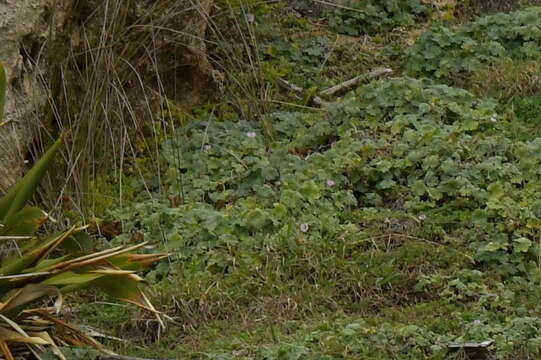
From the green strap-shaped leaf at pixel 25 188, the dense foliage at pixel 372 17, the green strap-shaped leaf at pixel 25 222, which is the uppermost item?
the green strap-shaped leaf at pixel 25 188

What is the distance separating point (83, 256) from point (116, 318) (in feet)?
2.35

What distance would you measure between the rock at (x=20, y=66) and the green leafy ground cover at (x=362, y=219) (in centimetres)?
76

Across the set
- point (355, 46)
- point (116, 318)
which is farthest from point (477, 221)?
point (355, 46)

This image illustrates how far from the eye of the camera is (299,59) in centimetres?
1035

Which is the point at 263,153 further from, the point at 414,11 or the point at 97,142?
the point at 414,11

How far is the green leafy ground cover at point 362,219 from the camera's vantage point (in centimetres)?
640

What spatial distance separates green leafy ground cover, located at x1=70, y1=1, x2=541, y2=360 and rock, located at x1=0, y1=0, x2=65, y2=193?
76 cm

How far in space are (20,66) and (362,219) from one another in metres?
2.35

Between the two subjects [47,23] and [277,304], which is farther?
[47,23]

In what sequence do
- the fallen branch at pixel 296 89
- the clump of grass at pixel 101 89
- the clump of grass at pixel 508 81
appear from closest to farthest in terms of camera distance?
the clump of grass at pixel 101 89 < the clump of grass at pixel 508 81 < the fallen branch at pixel 296 89

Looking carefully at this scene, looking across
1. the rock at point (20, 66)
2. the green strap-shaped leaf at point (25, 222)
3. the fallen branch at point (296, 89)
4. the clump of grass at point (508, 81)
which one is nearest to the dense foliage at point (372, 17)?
the fallen branch at point (296, 89)

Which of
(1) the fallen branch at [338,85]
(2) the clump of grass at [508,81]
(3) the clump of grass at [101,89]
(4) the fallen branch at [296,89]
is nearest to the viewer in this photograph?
(3) the clump of grass at [101,89]

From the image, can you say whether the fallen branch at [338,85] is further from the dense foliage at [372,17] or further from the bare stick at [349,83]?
the dense foliage at [372,17]

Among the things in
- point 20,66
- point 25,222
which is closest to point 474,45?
point 20,66
